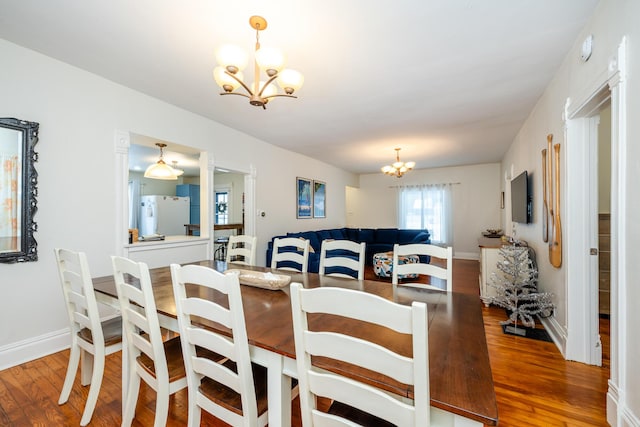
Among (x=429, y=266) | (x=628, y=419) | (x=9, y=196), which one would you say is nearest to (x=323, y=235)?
(x=429, y=266)

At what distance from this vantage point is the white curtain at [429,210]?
7555mm

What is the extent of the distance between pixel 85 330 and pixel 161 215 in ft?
18.1

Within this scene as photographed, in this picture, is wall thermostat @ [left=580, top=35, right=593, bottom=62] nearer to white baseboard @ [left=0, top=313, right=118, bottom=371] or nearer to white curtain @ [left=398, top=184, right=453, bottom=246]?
white baseboard @ [left=0, top=313, right=118, bottom=371]

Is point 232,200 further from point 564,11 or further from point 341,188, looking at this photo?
point 564,11

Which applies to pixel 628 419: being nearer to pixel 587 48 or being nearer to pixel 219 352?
pixel 219 352

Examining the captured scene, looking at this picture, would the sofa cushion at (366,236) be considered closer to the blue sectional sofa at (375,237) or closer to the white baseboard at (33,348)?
the blue sectional sofa at (375,237)

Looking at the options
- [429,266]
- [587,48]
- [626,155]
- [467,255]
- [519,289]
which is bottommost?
[467,255]

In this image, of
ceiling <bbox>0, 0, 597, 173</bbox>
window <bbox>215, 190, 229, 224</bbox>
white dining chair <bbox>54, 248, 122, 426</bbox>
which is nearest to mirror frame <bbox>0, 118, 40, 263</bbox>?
ceiling <bbox>0, 0, 597, 173</bbox>

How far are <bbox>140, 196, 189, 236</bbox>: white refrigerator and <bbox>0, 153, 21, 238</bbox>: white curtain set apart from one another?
187 inches

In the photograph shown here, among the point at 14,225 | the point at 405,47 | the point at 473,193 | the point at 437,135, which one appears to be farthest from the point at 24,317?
the point at 473,193

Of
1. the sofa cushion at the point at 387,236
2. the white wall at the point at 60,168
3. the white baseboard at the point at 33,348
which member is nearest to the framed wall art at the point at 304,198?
the sofa cushion at the point at 387,236

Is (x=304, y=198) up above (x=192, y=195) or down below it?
below

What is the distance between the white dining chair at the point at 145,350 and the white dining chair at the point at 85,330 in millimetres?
198

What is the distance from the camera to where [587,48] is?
1.88 meters
